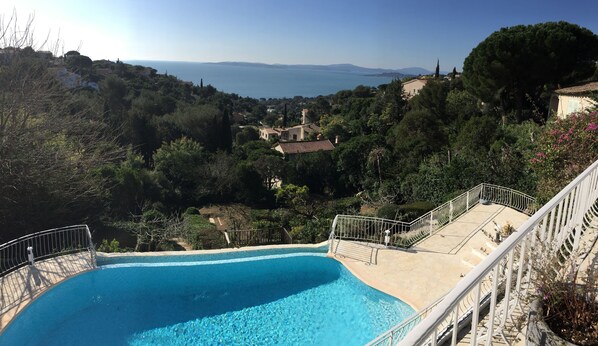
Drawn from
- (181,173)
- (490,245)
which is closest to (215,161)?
(181,173)

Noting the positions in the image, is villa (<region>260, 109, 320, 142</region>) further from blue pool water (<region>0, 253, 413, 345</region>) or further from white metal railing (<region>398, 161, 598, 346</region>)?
white metal railing (<region>398, 161, 598, 346</region>)

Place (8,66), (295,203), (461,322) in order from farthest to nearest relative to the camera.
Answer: (295,203), (8,66), (461,322)

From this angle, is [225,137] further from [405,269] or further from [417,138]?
[405,269]

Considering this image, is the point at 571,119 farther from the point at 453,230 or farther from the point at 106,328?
the point at 106,328

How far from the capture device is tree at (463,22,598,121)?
957 inches

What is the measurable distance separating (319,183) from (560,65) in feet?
59.0

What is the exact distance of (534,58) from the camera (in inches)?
963

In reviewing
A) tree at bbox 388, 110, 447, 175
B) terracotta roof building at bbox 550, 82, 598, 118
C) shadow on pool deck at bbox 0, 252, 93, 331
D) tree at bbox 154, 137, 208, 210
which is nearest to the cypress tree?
tree at bbox 154, 137, 208, 210

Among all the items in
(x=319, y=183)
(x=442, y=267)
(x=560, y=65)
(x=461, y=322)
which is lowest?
(x=319, y=183)

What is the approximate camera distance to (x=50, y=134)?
49.1 ft

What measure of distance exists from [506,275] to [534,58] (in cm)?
2575

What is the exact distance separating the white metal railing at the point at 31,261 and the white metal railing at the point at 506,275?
27.0 ft

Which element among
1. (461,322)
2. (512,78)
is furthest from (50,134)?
(512,78)

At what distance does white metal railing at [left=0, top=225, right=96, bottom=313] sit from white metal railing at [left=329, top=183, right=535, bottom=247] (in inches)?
246
